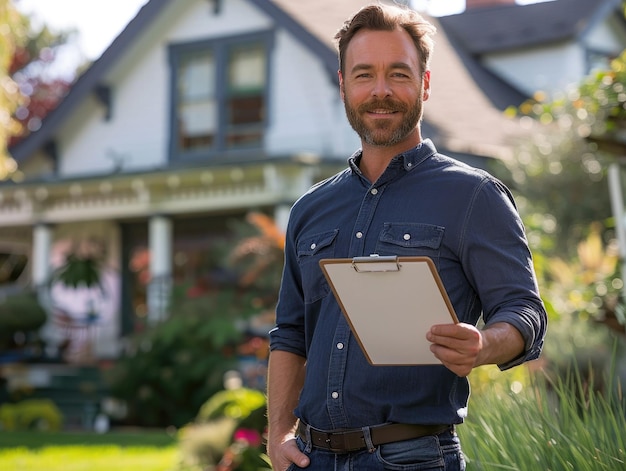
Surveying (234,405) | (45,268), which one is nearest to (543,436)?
(234,405)

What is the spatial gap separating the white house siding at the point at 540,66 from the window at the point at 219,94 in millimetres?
4853

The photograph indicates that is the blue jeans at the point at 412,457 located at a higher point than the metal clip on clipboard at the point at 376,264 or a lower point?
lower

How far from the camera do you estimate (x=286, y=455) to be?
3289mm

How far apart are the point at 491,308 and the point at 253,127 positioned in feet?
51.3

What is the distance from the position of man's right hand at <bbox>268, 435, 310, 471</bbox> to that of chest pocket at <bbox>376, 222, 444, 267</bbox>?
1.97ft

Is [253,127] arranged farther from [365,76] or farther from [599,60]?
[365,76]

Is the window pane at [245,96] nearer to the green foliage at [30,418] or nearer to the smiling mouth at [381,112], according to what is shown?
the green foliage at [30,418]

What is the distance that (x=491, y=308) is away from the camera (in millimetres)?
2943

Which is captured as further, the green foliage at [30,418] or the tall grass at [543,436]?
the green foliage at [30,418]

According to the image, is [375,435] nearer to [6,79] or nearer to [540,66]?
[6,79]

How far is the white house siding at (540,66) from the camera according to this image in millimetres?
20266

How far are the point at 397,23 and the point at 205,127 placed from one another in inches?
625

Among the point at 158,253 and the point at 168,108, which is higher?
the point at 168,108

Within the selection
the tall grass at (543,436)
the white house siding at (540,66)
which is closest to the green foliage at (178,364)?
the white house siding at (540,66)
